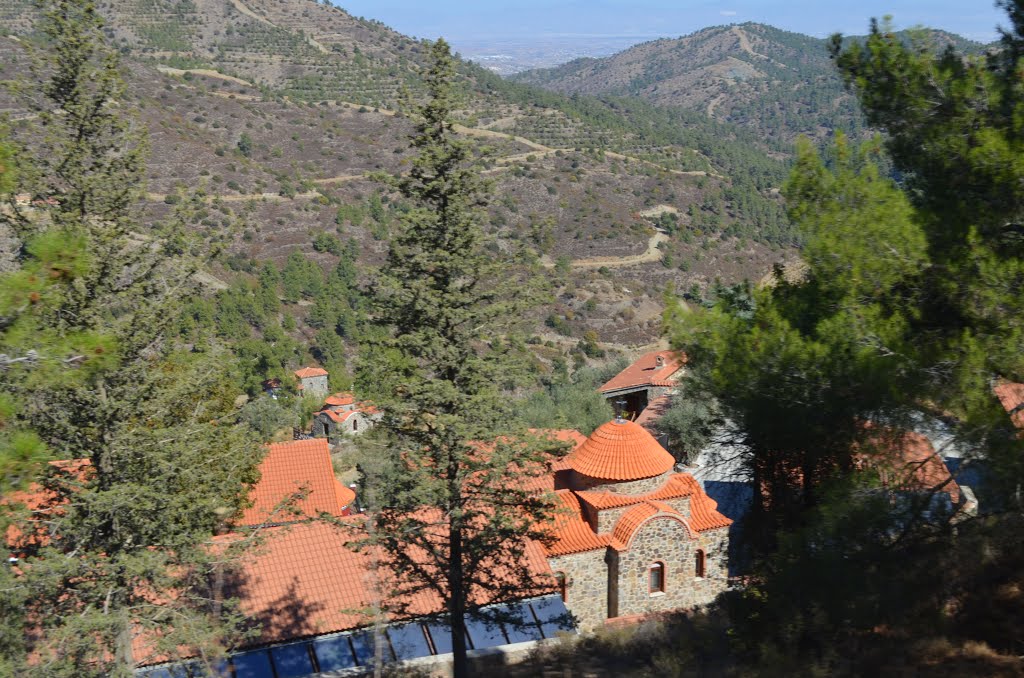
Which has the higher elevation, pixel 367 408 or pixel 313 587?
pixel 367 408

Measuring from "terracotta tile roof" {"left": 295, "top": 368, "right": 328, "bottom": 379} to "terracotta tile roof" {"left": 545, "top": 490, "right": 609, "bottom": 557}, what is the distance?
3403cm

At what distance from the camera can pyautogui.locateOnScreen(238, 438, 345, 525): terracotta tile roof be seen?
18547mm

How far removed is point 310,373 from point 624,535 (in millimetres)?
35308

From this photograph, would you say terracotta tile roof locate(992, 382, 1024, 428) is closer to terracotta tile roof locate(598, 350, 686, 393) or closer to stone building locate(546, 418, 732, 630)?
stone building locate(546, 418, 732, 630)

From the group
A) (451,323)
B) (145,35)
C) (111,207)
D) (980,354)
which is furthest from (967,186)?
(145,35)

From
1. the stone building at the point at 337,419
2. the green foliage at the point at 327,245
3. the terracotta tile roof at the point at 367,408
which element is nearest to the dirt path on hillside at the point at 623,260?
the green foliage at the point at 327,245

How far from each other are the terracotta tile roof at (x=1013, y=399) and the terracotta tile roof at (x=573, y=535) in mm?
8937

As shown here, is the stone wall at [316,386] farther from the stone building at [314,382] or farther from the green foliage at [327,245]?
the green foliage at [327,245]

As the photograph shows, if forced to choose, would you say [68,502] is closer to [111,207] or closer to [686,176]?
[111,207]

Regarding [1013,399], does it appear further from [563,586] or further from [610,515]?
[563,586]

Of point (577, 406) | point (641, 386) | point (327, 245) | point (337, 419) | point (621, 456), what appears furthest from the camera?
point (327, 245)

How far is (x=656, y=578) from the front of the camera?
15820 millimetres

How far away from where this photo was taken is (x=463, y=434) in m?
9.30

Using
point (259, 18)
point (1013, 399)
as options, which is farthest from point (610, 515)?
point (259, 18)
